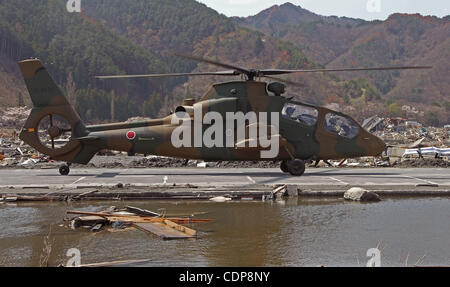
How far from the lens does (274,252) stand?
802 centimetres

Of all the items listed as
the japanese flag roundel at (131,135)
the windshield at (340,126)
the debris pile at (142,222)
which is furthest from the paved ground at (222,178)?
the debris pile at (142,222)

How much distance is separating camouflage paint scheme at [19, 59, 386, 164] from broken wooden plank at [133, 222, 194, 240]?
8.74 meters

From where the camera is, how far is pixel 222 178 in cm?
1717

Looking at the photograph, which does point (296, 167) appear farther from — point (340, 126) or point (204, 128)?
point (204, 128)

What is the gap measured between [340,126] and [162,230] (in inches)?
439

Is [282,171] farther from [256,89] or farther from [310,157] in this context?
[256,89]

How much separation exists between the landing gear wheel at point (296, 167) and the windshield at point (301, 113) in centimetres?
144

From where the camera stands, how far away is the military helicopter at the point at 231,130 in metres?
18.4

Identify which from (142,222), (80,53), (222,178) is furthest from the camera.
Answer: (80,53)

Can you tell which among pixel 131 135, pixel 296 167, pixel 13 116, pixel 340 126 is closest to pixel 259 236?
pixel 296 167

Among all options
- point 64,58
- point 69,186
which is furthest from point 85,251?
point 64,58

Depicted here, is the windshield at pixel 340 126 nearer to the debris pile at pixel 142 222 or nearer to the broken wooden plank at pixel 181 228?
the debris pile at pixel 142 222
